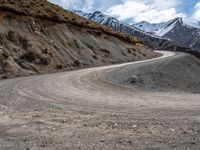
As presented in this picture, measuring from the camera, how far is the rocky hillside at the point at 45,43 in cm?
3016

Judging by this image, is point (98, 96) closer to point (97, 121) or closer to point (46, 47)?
point (97, 121)

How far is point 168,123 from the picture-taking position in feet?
30.7

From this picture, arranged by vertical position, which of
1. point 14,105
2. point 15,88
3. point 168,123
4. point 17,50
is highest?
point 17,50

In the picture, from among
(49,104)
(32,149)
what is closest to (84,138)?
(32,149)

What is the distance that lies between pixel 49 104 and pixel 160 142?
597 cm

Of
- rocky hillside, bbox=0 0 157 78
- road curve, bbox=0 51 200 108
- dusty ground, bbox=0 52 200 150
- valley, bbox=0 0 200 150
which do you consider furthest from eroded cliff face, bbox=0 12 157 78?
dusty ground, bbox=0 52 200 150

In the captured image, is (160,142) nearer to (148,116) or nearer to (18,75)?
(148,116)

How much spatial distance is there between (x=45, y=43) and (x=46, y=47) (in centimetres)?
142

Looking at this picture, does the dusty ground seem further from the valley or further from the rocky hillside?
the rocky hillside

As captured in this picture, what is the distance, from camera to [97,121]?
9.81 metres

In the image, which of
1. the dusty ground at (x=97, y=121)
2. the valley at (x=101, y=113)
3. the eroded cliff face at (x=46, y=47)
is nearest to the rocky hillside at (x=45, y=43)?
the eroded cliff face at (x=46, y=47)

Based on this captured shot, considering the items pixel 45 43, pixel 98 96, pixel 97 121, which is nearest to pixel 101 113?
pixel 97 121

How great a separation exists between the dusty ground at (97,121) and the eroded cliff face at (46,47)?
13.2 m

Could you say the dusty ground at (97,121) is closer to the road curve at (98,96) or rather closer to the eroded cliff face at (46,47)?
the road curve at (98,96)
